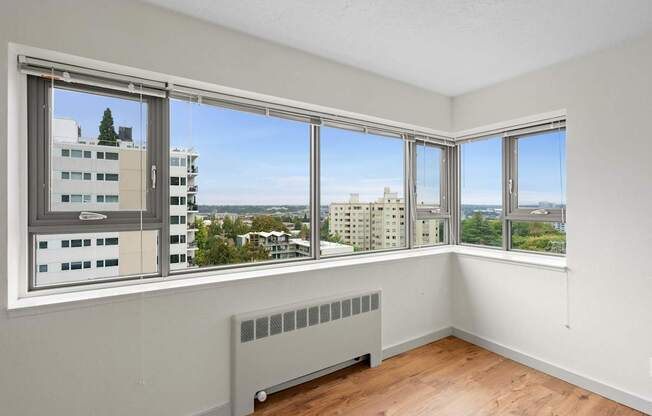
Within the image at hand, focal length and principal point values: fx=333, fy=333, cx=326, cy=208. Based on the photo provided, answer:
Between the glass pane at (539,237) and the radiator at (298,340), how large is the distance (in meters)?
1.52

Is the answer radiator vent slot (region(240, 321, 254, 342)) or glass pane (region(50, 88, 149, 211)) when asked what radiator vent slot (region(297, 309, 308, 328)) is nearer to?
radiator vent slot (region(240, 321, 254, 342))

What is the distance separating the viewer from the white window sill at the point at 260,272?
1.73 m

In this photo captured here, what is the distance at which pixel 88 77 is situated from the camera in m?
1.84

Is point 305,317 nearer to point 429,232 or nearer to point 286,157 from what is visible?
point 286,157

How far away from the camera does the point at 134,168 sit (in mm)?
2018

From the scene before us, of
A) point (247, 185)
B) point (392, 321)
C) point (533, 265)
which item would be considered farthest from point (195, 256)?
point (533, 265)

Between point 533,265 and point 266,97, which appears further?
point 533,265

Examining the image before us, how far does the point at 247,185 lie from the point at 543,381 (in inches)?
107

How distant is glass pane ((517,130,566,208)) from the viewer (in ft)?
9.18

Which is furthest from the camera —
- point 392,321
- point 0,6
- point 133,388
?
point 392,321

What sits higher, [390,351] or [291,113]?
[291,113]

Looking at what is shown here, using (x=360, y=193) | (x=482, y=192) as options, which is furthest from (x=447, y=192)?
(x=360, y=193)

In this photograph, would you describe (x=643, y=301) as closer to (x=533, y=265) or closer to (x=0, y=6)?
(x=533, y=265)

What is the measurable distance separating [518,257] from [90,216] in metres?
3.27
